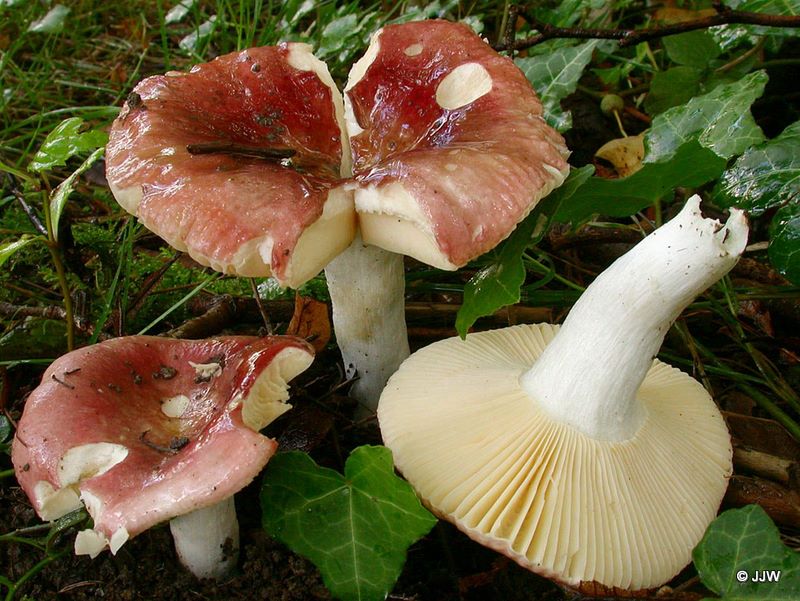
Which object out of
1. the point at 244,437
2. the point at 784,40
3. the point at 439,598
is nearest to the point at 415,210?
the point at 244,437

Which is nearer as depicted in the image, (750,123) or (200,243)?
(200,243)

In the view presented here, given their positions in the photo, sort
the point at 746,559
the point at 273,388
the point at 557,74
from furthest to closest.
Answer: the point at 557,74, the point at 273,388, the point at 746,559

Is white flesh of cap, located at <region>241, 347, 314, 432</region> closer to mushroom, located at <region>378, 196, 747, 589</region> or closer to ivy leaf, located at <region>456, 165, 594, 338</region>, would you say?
mushroom, located at <region>378, 196, 747, 589</region>

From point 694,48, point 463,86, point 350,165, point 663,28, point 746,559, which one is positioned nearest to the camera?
point 746,559

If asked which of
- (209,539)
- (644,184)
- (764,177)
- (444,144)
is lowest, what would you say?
(209,539)

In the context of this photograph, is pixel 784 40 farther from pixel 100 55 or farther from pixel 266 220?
pixel 100 55

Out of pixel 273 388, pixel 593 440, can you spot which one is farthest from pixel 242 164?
pixel 593 440

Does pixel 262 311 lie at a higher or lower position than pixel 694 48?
lower

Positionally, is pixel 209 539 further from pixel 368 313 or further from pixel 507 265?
pixel 507 265
